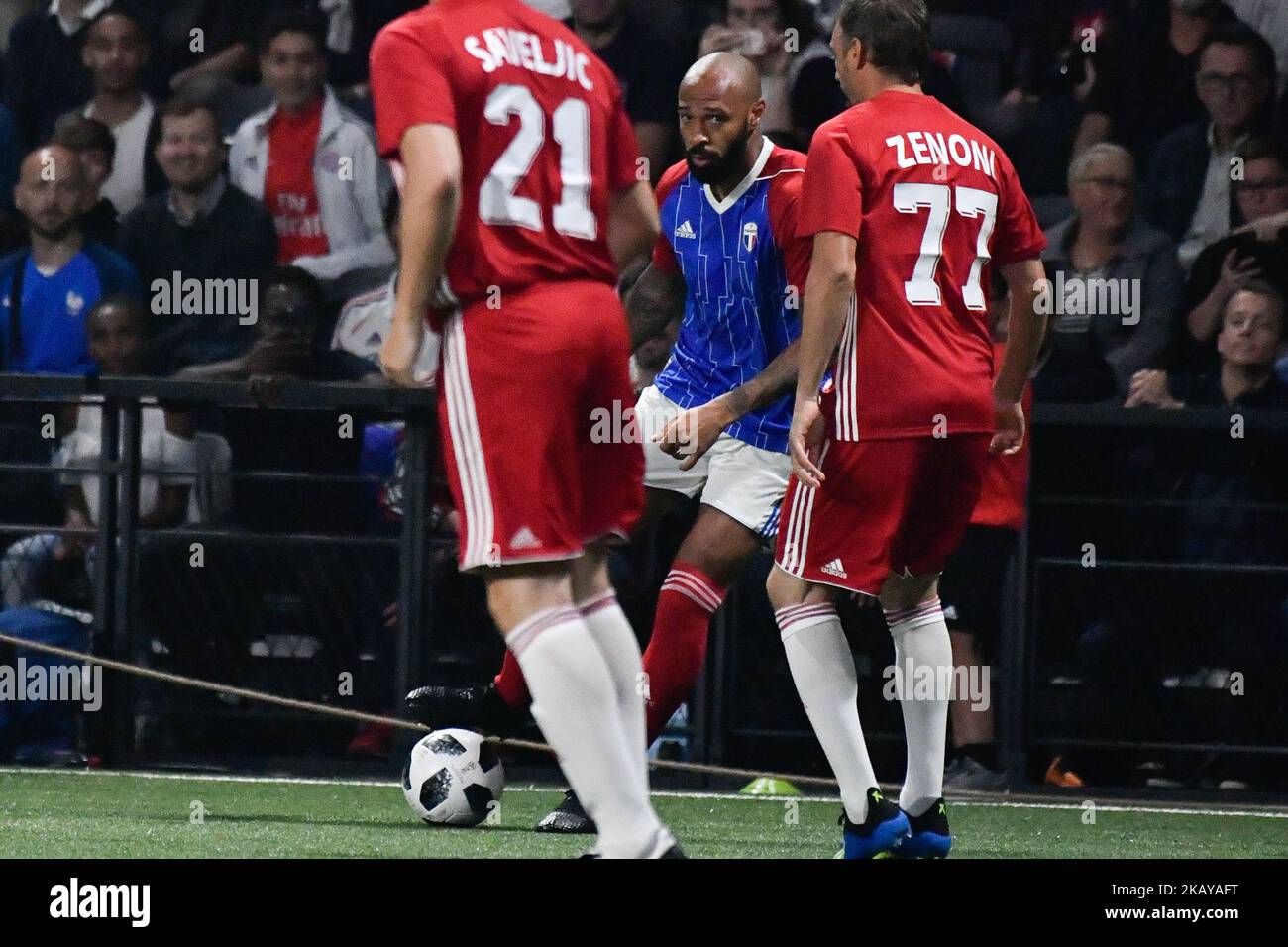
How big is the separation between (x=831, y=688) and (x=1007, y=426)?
89cm

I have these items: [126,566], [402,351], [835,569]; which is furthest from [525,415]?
[126,566]

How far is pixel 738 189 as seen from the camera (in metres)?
6.06

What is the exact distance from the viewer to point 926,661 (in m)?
5.27

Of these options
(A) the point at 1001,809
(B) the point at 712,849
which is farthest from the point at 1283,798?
(B) the point at 712,849

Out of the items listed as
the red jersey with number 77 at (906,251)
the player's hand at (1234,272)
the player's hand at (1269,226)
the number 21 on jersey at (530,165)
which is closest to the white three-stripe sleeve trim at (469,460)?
the number 21 on jersey at (530,165)

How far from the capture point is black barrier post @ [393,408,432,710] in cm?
779

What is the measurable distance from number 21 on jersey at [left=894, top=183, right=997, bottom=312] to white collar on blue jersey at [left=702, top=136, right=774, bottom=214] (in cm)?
101

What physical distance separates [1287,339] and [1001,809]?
2.14m

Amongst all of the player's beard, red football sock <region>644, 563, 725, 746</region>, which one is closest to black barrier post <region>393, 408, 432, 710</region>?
red football sock <region>644, 563, 725, 746</region>

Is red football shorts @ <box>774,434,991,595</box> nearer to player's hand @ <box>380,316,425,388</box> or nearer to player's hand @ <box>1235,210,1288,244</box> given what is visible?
player's hand @ <box>380,316,425,388</box>

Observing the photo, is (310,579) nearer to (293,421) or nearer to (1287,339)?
(293,421)

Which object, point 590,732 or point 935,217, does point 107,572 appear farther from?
point 590,732
